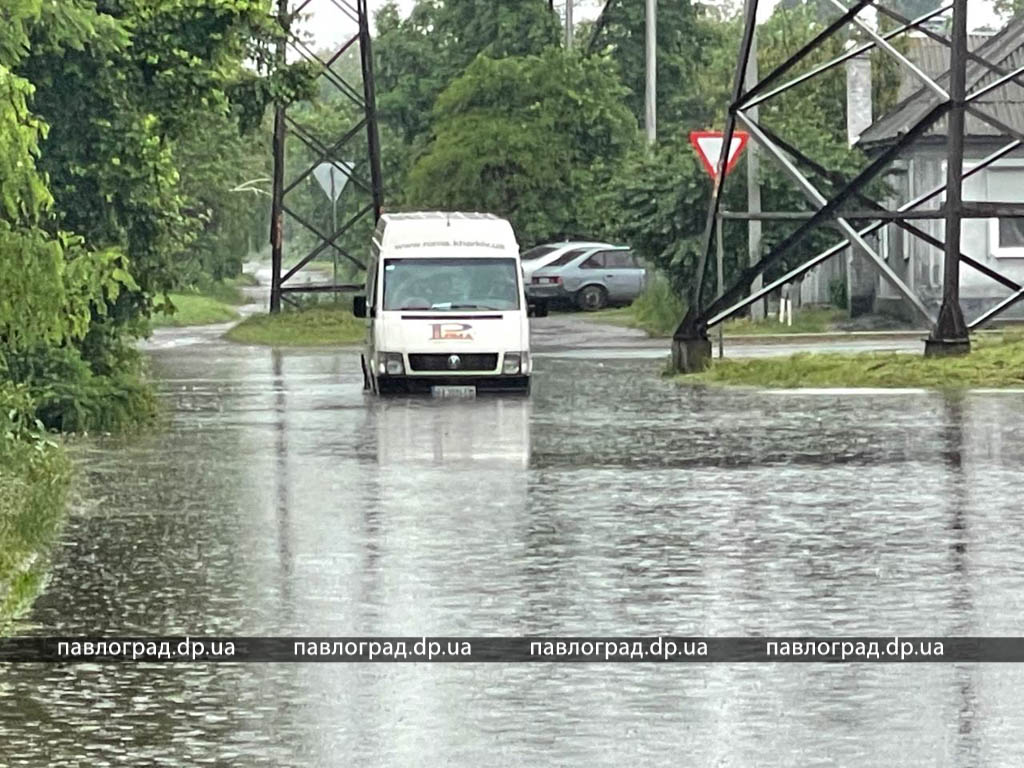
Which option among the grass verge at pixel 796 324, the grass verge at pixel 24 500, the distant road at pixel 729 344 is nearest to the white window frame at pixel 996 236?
the grass verge at pixel 796 324

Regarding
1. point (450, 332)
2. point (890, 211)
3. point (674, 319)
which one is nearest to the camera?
point (890, 211)

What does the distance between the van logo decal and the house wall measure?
748 inches

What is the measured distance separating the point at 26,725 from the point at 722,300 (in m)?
22.6

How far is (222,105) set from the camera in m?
26.7

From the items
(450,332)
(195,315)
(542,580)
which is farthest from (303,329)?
(542,580)

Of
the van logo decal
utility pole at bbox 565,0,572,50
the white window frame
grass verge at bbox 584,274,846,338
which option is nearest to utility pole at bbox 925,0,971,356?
the van logo decal

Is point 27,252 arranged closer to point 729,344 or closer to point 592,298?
point 729,344

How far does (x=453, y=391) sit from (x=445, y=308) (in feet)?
3.53

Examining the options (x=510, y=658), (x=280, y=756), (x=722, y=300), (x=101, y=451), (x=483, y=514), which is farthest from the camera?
(x=722, y=300)

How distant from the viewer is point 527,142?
60.7 meters

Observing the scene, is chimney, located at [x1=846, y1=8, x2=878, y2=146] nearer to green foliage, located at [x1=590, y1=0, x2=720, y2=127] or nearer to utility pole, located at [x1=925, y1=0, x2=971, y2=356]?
green foliage, located at [x1=590, y1=0, x2=720, y2=127]

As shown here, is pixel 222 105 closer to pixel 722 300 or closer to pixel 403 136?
pixel 722 300

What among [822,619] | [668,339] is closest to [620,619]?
[822,619]

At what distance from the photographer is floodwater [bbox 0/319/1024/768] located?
877cm
